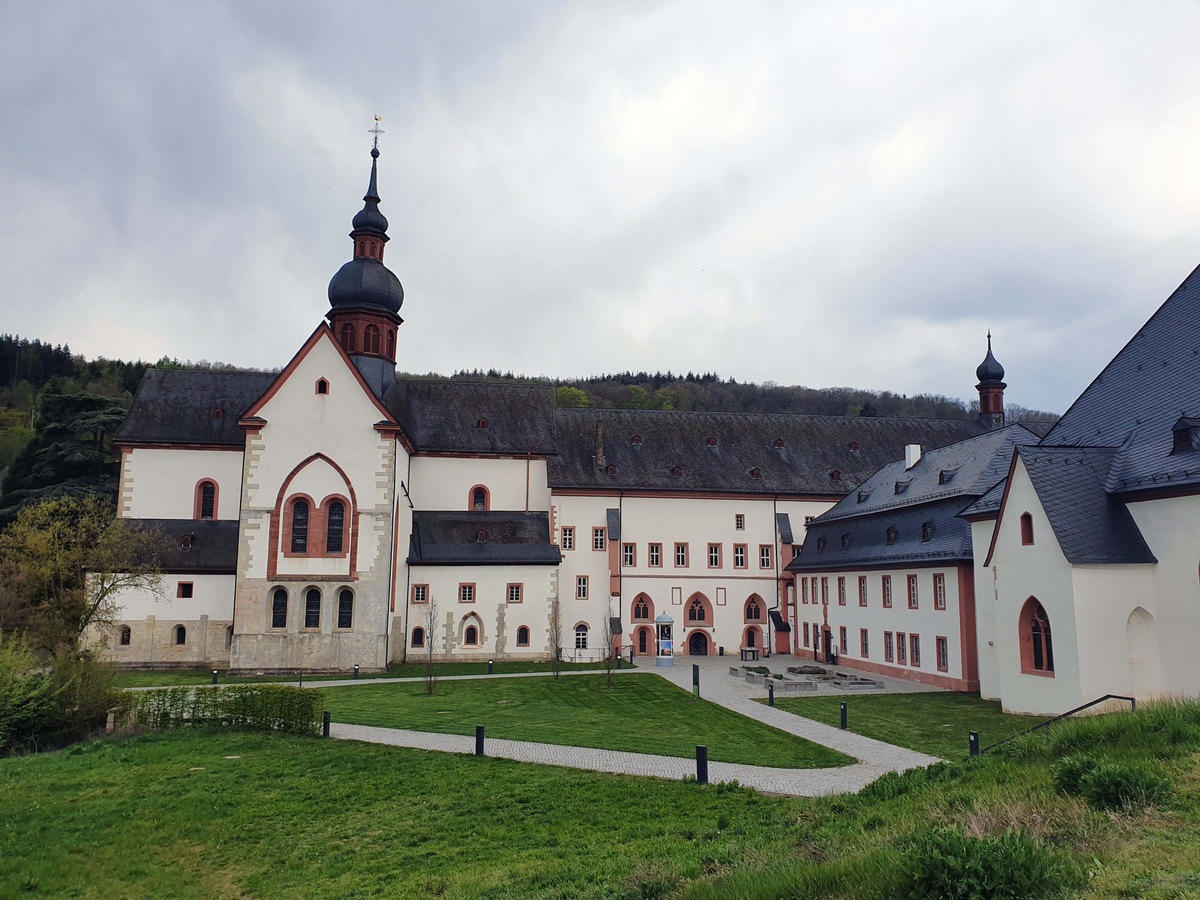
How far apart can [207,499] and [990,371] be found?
45496 millimetres

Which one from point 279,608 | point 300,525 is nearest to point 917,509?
point 300,525

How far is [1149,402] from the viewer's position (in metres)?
23.0

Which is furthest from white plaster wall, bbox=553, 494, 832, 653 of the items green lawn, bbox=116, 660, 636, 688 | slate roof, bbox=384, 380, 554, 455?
green lawn, bbox=116, 660, 636, 688

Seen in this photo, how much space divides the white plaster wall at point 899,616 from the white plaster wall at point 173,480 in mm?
29616

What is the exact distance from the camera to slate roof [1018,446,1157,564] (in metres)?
20.7

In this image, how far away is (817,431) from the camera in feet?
169

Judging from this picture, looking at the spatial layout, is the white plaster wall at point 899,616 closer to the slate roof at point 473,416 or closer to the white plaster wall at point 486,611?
the white plaster wall at point 486,611

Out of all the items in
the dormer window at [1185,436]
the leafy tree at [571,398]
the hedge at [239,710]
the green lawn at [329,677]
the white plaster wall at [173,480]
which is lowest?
the green lawn at [329,677]

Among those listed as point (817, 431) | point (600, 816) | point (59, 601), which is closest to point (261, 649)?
point (59, 601)

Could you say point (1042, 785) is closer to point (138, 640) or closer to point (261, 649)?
point (261, 649)

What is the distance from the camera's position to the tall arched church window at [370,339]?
4302cm

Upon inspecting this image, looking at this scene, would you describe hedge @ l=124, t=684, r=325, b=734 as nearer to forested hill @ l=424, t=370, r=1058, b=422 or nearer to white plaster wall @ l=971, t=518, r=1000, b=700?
white plaster wall @ l=971, t=518, r=1000, b=700

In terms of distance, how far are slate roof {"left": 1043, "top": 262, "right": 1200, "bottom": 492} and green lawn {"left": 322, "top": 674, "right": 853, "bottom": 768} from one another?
37.5 feet

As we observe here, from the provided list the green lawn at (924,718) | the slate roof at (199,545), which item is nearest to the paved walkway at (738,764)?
the green lawn at (924,718)
